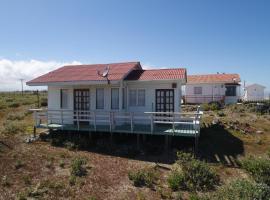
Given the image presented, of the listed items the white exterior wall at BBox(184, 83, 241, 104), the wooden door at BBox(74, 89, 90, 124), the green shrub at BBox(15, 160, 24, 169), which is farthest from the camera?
the white exterior wall at BBox(184, 83, 241, 104)

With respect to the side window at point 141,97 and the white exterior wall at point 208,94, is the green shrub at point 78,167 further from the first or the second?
the white exterior wall at point 208,94

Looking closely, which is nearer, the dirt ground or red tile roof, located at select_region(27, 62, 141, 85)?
the dirt ground

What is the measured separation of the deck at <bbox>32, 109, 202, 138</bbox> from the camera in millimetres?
15242

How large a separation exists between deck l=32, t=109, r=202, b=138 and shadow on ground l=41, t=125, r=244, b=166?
58 centimetres

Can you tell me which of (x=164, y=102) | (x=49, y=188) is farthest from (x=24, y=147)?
(x=164, y=102)

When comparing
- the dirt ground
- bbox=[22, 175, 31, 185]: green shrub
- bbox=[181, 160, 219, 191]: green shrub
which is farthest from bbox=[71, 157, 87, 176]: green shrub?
bbox=[181, 160, 219, 191]: green shrub

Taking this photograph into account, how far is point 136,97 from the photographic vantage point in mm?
17609

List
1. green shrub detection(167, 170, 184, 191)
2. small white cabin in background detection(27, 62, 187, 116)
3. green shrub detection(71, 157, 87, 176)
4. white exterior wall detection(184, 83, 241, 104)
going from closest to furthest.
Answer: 1. green shrub detection(167, 170, 184, 191)
2. green shrub detection(71, 157, 87, 176)
3. small white cabin in background detection(27, 62, 187, 116)
4. white exterior wall detection(184, 83, 241, 104)

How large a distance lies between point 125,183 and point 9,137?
31.7 ft

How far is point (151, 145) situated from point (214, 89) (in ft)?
77.5

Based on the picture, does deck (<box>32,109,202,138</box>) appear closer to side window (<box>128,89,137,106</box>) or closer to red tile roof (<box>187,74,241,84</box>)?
side window (<box>128,89,137,106</box>)

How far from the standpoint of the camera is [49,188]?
1033 cm

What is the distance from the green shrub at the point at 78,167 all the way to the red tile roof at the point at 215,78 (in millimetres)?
27736

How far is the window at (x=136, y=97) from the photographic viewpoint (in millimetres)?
17516
